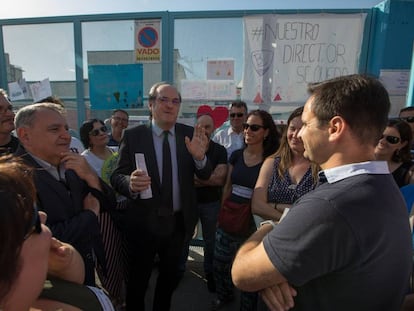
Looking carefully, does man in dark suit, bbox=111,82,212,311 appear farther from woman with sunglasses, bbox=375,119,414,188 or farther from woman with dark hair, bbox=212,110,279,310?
woman with sunglasses, bbox=375,119,414,188

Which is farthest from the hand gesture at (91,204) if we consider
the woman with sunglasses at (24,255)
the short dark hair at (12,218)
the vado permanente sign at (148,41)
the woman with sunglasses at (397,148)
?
the vado permanente sign at (148,41)

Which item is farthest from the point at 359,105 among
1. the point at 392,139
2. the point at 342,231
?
the point at 392,139

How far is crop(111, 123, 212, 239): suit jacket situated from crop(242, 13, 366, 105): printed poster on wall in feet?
5.98

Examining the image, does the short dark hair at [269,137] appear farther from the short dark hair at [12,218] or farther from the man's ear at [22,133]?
the short dark hair at [12,218]

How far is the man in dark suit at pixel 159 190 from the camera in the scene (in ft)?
7.10

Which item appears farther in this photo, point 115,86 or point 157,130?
point 115,86

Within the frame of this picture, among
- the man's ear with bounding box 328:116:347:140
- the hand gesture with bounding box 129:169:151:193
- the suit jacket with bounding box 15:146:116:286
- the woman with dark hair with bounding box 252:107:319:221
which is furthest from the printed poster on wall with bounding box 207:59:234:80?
the man's ear with bounding box 328:116:347:140

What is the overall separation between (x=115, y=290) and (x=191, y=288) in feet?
3.63

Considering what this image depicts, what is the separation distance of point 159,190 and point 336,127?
4.94ft

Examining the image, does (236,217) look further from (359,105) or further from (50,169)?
(359,105)

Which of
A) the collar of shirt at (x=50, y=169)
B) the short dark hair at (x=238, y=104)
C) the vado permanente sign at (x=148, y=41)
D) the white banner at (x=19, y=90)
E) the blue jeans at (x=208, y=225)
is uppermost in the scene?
the vado permanente sign at (x=148, y=41)

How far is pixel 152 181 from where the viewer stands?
7.11 ft

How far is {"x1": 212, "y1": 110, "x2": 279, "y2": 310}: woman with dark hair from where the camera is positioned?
7.90 ft

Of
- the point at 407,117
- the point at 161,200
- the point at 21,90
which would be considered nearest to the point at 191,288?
the point at 161,200
